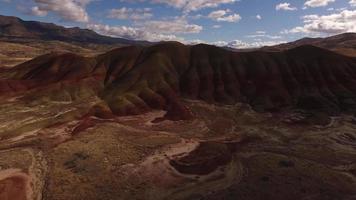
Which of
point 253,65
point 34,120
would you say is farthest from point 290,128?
point 34,120

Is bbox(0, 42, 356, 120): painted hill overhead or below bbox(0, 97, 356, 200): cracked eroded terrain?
overhead

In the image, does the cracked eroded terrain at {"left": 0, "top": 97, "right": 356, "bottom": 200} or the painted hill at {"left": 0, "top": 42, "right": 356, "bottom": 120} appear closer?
the cracked eroded terrain at {"left": 0, "top": 97, "right": 356, "bottom": 200}

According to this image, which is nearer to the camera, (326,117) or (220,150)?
(220,150)

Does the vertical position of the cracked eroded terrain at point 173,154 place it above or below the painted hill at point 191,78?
below

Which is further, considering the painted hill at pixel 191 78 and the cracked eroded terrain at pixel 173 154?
the painted hill at pixel 191 78

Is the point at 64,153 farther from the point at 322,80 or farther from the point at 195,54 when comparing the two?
the point at 322,80
